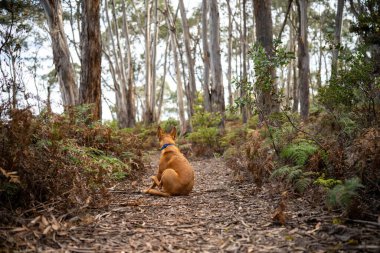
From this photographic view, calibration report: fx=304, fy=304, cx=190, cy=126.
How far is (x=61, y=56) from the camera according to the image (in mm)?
9047

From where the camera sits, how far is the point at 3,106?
3.29m

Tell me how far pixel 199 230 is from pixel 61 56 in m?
7.68

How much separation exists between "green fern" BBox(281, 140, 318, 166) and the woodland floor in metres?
0.65

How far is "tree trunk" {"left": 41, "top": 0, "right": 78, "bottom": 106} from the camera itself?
9023mm

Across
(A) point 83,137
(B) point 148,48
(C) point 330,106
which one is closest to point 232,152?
(C) point 330,106

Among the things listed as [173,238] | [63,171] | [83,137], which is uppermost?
[83,137]

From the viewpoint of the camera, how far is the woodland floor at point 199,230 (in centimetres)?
264

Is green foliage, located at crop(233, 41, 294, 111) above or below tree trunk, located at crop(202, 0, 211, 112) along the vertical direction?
below

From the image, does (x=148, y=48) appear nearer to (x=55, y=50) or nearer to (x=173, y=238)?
(x=55, y=50)

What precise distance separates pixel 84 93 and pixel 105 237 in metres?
6.00

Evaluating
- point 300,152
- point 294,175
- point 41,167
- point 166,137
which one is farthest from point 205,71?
point 41,167

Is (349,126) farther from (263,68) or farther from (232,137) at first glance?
(232,137)

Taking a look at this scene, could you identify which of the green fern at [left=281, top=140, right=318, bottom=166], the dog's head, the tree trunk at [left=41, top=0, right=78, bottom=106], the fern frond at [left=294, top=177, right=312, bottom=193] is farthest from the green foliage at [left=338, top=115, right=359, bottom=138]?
the tree trunk at [left=41, top=0, right=78, bottom=106]

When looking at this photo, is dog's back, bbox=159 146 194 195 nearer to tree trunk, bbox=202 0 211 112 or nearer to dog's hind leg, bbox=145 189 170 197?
dog's hind leg, bbox=145 189 170 197
